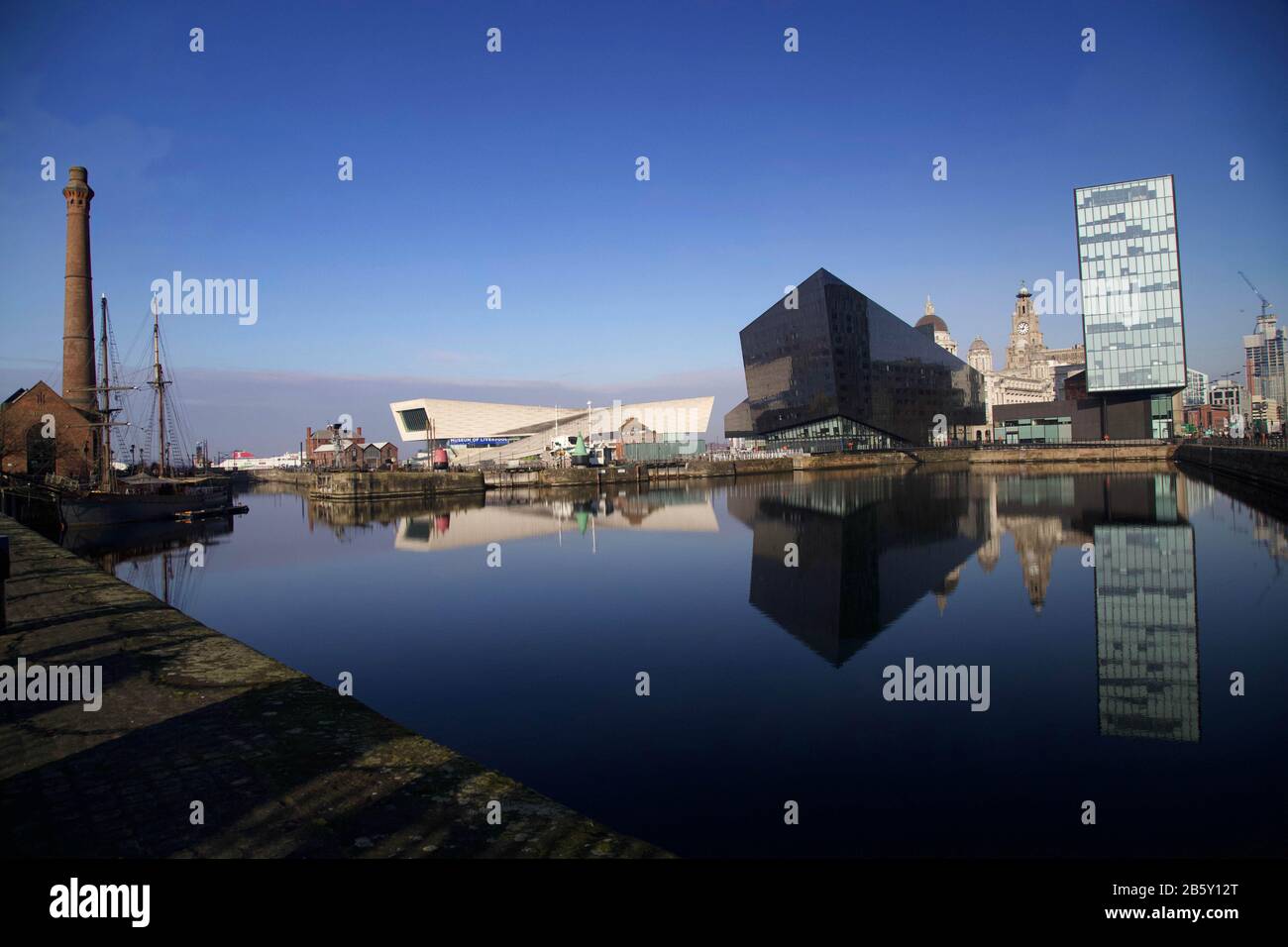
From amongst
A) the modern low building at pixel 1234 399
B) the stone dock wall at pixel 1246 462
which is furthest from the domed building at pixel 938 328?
the stone dock wall at pixel 1246 462

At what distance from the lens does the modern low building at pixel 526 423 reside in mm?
97125

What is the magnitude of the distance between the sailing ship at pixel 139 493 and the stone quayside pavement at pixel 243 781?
34.8 m

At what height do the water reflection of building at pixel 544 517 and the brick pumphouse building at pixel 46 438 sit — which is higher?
the brick pumphouse building at pixel 46 438

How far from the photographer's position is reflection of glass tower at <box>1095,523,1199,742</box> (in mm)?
8891

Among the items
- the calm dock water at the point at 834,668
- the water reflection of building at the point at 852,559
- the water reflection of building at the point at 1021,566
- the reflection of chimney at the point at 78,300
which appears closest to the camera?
the calm dock water at the point at 834,668

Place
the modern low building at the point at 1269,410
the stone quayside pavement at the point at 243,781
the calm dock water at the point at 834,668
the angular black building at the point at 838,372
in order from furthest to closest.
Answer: the modern low building at the point at 1269,410 → the angular black building at the point at 838,372 → the calm dock water at the point at 834,668 → the stone quayside pavement at the point at 243,781

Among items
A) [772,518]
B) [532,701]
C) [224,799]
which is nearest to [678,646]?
[532,701]

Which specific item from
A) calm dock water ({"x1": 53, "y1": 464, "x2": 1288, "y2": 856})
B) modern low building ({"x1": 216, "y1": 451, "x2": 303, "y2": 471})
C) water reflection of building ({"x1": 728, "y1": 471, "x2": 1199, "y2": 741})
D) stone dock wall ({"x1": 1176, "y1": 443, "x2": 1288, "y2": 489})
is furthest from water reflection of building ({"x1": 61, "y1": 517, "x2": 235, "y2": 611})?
modern low building ({"x1": 216, "y1": 451, "x2": 303, "y2": 471})

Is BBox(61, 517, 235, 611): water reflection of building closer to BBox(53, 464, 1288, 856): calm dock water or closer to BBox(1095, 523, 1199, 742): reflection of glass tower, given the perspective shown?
BBox(53, 464, 1288, 856): calm dock water

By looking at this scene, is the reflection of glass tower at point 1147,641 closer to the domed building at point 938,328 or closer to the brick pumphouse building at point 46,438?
the brick pumphouse building at point 46,438

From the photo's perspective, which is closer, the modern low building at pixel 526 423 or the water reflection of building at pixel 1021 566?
the water reflection of building at pixel 1021 566

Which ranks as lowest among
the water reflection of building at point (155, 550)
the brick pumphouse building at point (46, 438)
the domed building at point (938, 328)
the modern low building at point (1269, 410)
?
the water reflection of building at point (155, 550)

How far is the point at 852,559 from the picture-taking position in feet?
71.6

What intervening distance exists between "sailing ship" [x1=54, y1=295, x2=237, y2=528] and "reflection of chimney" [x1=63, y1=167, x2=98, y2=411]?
3033 mm
